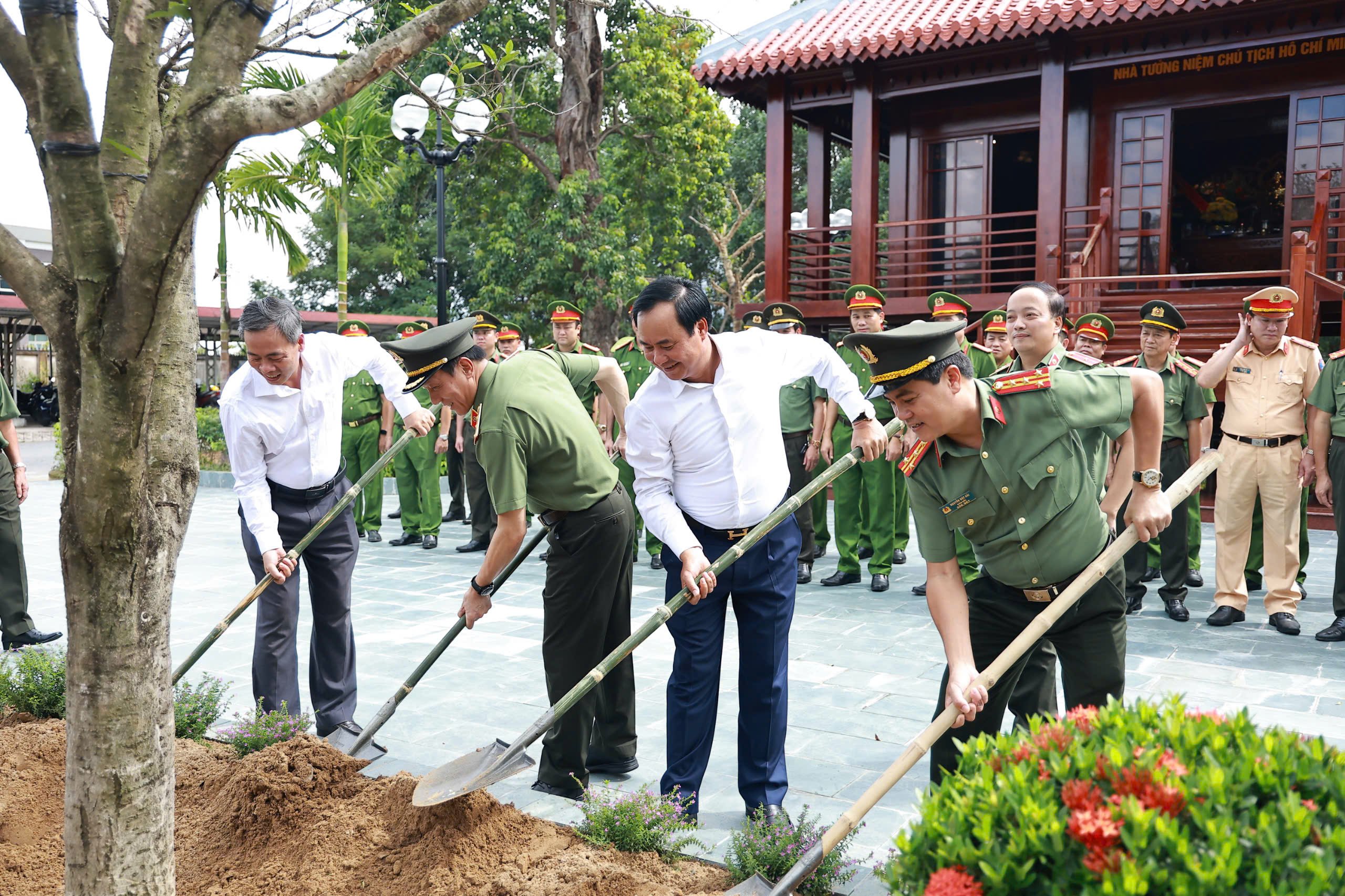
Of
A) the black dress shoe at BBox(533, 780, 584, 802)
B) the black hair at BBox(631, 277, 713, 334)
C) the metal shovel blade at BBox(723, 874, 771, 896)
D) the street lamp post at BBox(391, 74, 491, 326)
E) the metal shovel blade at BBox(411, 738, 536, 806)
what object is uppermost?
the street lamp post at BBox(391, 74, 491, 326)

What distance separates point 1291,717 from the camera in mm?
4781

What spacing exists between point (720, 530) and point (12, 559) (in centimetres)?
487

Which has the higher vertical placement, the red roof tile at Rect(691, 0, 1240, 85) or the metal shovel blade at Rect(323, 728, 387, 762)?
the red roof tile at Rect(691, 0, 1240, 85)

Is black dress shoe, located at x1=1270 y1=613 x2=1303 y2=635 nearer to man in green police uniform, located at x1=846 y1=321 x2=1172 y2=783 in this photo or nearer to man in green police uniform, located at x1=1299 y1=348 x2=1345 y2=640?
man in green police uniform, located at x1=1299 y1=348 x2=1345 y2=640

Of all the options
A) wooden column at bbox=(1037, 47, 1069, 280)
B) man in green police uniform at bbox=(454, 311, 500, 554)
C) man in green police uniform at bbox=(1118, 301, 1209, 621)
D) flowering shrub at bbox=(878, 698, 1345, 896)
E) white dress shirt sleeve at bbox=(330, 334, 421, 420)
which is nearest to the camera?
flowering shrub at bbox=(878, 698, 1345, 896)

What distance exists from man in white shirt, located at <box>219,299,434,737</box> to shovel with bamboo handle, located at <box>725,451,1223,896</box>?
242 cm

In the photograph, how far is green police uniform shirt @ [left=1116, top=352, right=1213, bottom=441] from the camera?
23.6 feet

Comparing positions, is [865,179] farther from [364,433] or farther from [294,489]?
[294,489]

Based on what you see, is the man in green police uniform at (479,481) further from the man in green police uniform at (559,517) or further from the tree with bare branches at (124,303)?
the tree with bare branches at (124,303)

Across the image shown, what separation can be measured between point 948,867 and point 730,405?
2.04 metres

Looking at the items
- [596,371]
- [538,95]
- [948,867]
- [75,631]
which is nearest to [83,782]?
[75,631]

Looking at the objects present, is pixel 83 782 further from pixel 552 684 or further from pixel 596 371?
pixel 596 371

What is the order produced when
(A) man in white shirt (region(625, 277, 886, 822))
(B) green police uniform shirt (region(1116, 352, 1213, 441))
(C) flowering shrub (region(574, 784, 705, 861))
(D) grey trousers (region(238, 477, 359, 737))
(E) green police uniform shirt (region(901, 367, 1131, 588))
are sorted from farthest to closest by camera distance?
(B) green police uniform shirt (region(1116, 352, 1213, 441)) → (D) grey trousers (region(238, 477, 359, 737)) → (A) man in white shirt (region(625, 277, 886, 822)) → (C) flowering shrub (region(574, 784, 705, 861)) → (E) green police uniform shirt (region(901, 367, 1131, 588))

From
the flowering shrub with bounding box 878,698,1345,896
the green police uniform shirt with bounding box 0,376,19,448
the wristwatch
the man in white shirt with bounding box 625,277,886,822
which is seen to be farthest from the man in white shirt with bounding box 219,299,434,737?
the flowering shrub with bounding box 878,698,1345,896
